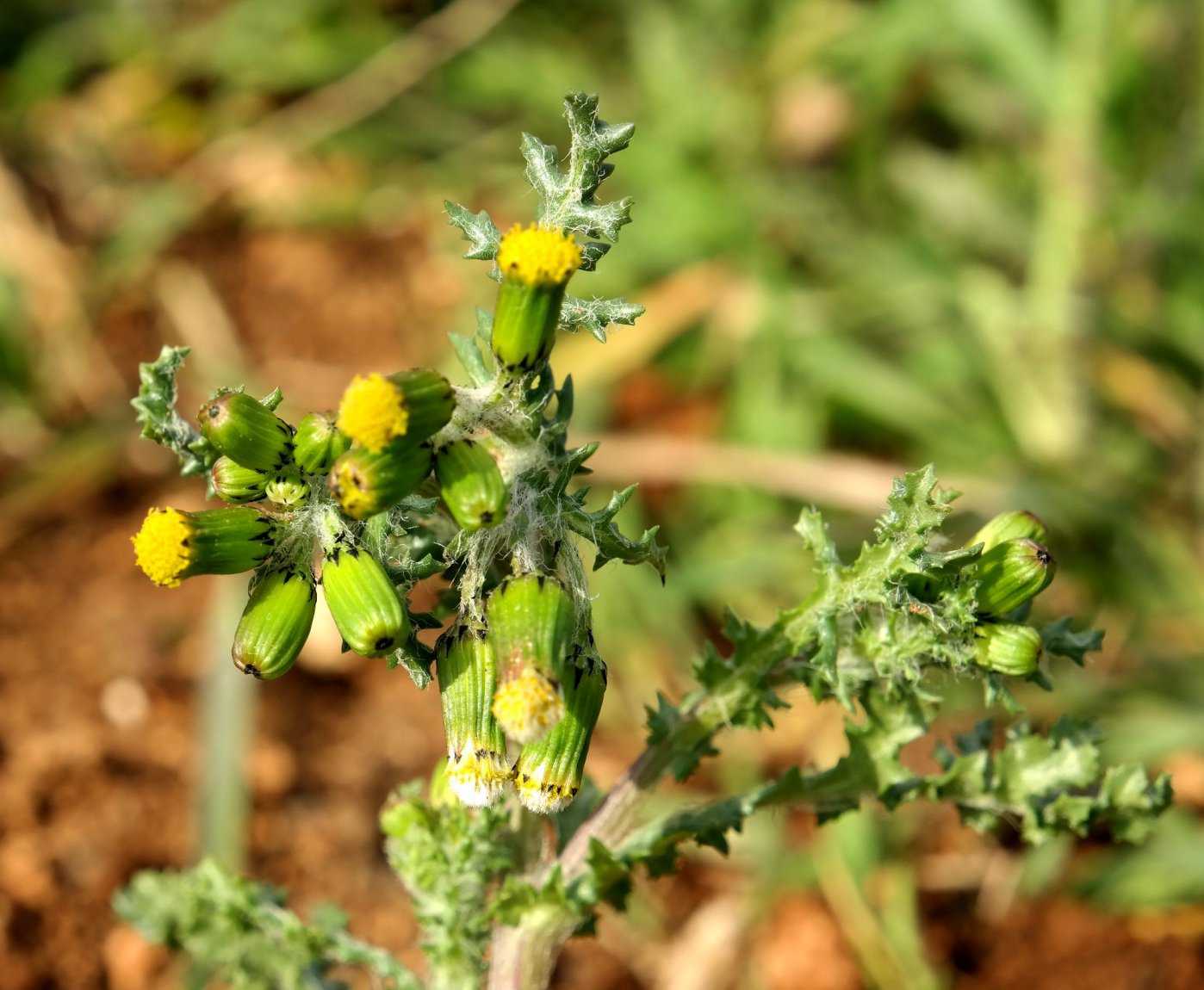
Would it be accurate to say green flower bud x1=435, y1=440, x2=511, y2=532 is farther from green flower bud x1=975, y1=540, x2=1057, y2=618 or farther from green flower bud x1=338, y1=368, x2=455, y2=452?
green flower bud x1=975, y1=540, x2=1057, y2=618

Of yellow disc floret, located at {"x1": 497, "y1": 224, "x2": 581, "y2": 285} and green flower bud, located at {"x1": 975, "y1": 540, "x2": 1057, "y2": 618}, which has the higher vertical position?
yellow disc floret, located at {"x1": 497, "y1": 224, "x2": 581, "y2": 285}

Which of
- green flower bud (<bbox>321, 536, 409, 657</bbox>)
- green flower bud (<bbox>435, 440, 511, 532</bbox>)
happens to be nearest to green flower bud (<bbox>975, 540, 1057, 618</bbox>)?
green flower bud (<bbox>435, 440, 511, 532</bbox>)

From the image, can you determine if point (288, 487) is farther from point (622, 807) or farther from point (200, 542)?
point (622, 807)

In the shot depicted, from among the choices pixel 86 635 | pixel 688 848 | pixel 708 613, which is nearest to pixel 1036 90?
pixel 708 613

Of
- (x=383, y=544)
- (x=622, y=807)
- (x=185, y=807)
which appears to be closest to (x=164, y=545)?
(x=383, y=544)

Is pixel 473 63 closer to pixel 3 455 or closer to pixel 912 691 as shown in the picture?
pixel 3 455

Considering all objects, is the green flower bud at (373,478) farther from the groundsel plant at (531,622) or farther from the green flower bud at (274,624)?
the green flower bud at (274,624)
